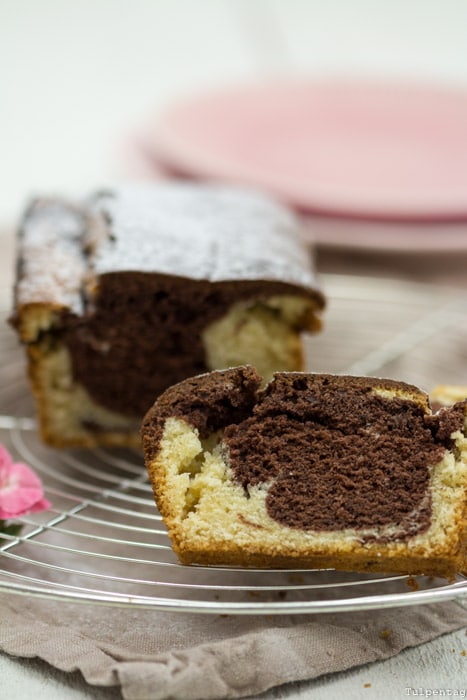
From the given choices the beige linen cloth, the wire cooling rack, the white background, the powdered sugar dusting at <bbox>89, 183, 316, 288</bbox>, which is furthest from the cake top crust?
the white background

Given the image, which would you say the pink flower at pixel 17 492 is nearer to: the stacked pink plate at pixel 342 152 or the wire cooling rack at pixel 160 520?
the wire cooling rack at pixel 160 520

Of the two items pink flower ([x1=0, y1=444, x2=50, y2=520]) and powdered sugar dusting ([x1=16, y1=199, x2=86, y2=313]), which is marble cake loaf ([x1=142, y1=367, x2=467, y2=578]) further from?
powdered sugar dusting ([x1=16, y1=199, x2=86, y2=313])

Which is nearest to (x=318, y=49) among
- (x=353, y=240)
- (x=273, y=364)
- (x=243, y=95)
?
(x=243, y=95)

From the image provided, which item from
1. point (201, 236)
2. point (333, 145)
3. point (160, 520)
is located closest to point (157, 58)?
point (333, 145)

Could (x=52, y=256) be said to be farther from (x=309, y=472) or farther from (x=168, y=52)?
(x=168, y=52)

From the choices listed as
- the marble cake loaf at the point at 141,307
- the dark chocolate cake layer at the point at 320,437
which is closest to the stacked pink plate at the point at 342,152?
the marble cake loaf at the point at 141,307
